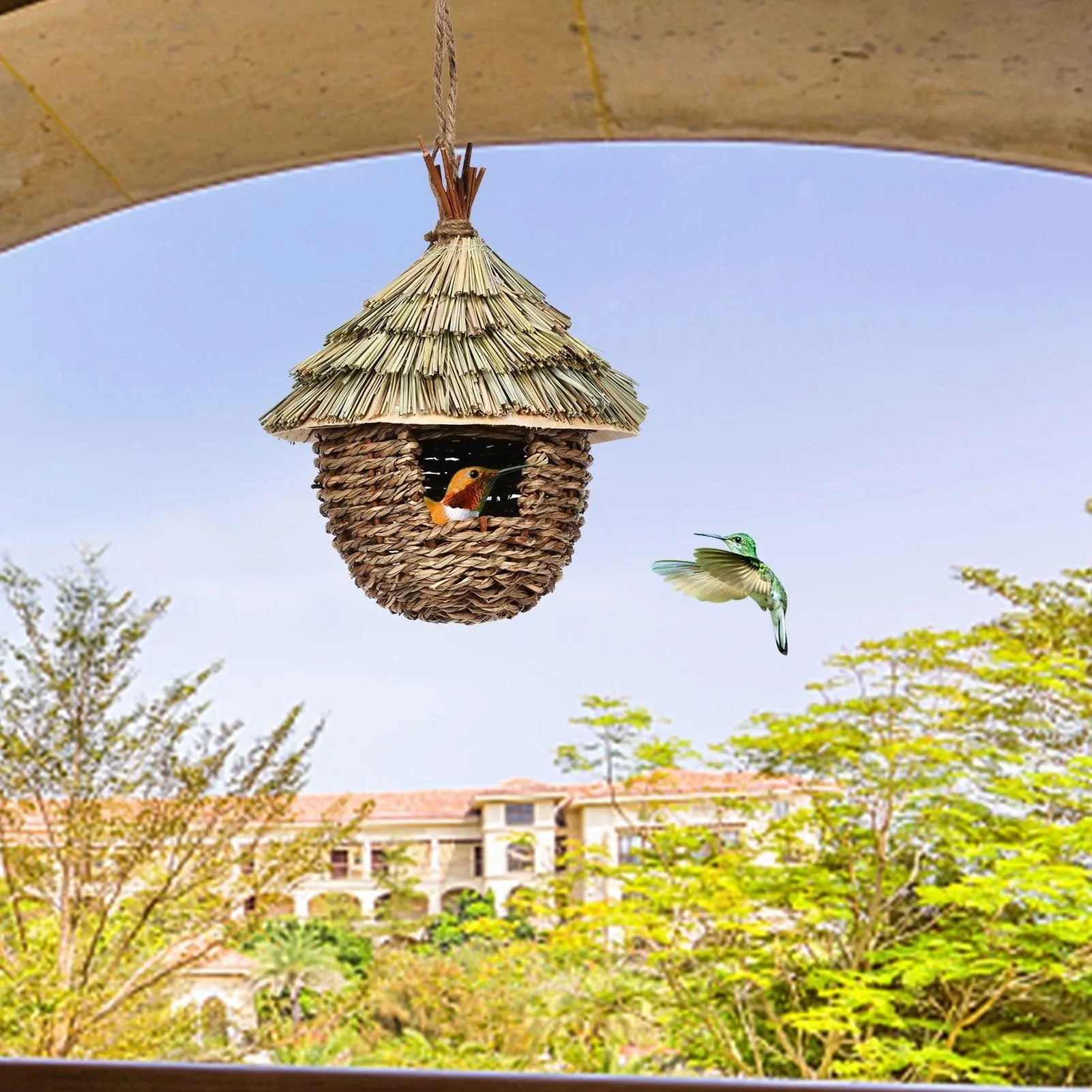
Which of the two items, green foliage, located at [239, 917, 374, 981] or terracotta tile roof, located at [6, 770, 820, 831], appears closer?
terracotta tile roof, located at [6, 770, 820, 831]

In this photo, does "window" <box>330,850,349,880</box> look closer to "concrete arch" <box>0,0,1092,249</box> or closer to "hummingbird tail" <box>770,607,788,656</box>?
"concrete arch" <box>0,0,1092,249</box>

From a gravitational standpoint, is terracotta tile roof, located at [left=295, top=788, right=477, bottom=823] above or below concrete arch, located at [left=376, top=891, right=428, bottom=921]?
above

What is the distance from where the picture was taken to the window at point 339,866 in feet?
19.7

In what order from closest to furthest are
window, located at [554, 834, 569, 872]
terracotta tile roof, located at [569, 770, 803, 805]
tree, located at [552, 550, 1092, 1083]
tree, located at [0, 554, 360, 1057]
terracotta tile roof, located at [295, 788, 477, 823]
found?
tree, located at [552, 550, 1092, 1083]
tree, located at [0, 554, 360, 1057]
terracotta tile roof, located at [569, 770, 803, 805]
window, located at [554, 834, 569, 872]
terracotta tile roof, located at [295, 788, 477, 823]

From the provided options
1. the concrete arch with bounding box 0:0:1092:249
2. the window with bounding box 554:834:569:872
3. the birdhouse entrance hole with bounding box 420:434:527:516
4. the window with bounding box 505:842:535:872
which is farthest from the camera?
the window with bounding box 505:842:535:872

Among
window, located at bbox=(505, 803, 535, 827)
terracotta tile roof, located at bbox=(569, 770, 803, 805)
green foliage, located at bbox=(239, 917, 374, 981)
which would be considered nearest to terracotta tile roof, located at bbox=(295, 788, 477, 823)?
window, located at bbox=(505, 803, 535, 827)

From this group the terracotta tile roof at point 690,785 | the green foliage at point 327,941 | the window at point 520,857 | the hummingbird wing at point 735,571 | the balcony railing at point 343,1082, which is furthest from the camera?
the window at point 520,857

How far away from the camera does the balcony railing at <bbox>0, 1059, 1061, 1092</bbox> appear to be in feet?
2.74

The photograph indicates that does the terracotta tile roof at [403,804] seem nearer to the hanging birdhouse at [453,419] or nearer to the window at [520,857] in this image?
the window at [520,857]

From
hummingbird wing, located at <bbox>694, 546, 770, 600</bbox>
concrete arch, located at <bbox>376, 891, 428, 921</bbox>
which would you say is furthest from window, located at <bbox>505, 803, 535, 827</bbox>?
hummingbird wing, located at <bbox>694, 546, 770, 600</bbox>

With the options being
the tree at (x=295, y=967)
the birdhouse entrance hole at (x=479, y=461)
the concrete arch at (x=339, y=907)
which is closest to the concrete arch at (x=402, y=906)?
the concrete arch at (x=339, y=907)

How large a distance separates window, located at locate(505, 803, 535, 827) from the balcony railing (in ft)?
17.1

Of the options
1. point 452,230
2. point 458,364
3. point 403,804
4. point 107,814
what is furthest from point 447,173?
point 403,804

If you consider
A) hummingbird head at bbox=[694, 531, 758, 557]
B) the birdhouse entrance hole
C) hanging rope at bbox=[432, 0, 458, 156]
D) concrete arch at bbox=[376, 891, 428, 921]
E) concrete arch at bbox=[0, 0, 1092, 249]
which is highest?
concrete arch at bbox=[0, 0, 1092, 249]
